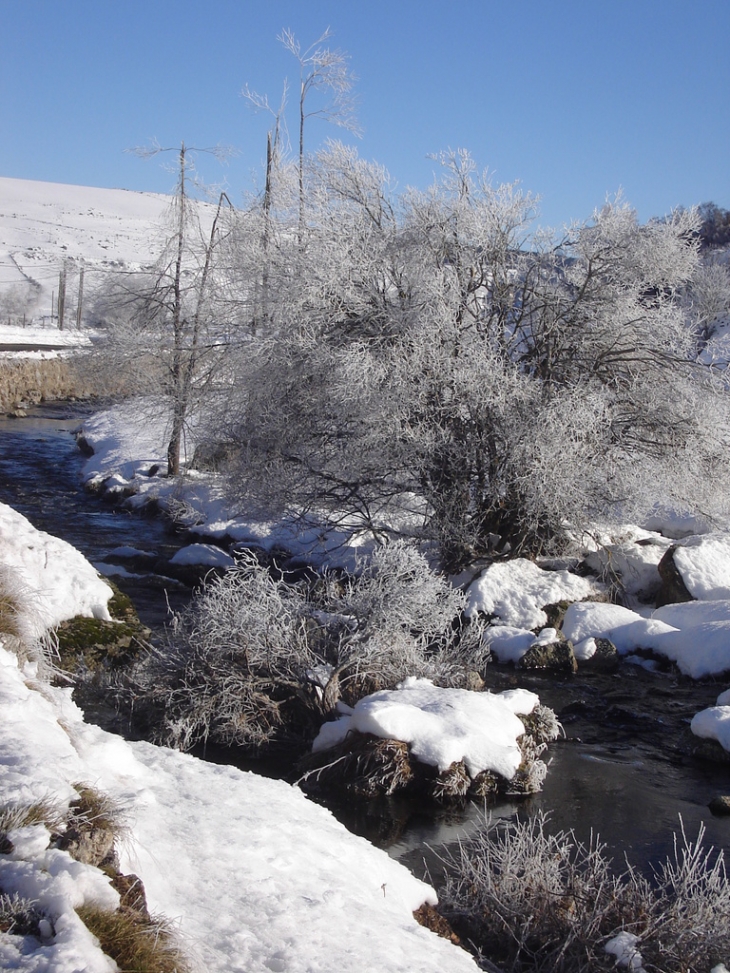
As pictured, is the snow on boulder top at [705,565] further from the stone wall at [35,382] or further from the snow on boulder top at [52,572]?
the stone wall at [35,382]

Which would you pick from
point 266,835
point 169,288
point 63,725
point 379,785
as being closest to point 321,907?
point 266,835

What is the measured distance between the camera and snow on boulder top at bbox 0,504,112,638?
29.5 ft

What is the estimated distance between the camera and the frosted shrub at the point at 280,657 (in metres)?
8.13

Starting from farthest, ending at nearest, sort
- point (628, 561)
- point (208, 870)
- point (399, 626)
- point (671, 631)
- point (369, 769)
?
point (628, 561) → point (671, 631) → point (399, 626) → point (369, 769) → point (208, 870)

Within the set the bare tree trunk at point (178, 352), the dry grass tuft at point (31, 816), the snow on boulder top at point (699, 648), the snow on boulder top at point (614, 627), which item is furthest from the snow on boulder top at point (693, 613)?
the bare tree trunk at point (178, 352)

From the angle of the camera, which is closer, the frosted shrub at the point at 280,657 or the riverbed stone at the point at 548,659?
the frosted shrub at the point at 280,657

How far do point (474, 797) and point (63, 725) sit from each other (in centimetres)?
356

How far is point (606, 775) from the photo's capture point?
780cm

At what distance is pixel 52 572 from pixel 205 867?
5833 millimetres

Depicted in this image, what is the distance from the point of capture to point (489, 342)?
1334 cm

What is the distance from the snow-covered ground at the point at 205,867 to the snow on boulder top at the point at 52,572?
3177mm

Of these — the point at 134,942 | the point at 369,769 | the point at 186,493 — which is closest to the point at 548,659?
the point at 369,769

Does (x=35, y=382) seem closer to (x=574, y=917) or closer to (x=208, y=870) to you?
(x=208, y=870)

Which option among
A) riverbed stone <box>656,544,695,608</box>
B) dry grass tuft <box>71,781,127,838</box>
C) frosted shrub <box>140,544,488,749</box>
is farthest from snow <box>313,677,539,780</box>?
riverbed stone <box>656,544,695,608</box>
